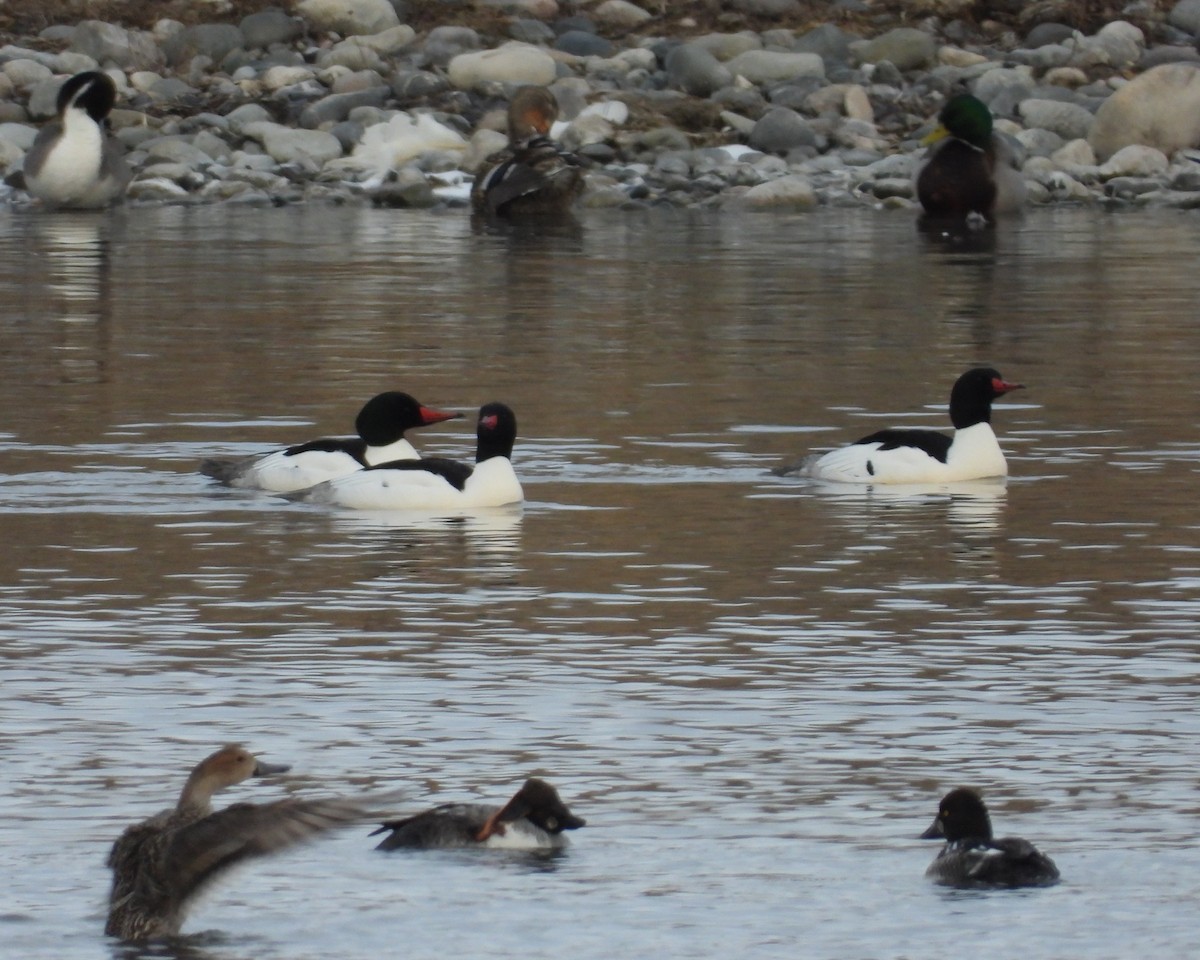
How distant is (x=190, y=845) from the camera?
22.3ft

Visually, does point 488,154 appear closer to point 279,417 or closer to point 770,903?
point 279,417

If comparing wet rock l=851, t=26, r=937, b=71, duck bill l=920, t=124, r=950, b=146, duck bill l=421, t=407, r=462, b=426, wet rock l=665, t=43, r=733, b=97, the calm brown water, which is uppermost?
wet rock l=851, t=26, r=937, b=71

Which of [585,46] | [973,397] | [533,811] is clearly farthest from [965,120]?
[533,811]

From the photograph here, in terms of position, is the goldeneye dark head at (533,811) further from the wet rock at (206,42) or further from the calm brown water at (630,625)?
the wet rock at (206,42)

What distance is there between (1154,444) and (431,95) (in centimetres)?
2209

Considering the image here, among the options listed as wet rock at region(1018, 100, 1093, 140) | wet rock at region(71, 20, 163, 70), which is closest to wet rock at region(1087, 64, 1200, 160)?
wet rock at region(1018, 100, 1093, 140)

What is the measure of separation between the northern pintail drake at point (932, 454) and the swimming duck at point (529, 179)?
16.6 m

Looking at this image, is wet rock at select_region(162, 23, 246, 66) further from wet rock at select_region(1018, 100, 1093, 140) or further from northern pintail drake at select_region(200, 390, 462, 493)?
northern pintail drake at select_region(200, 390, 462, 493)

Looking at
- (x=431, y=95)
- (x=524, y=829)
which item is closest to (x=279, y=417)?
(x=524, y=829)

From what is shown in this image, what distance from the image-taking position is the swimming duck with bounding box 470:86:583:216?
101 ft

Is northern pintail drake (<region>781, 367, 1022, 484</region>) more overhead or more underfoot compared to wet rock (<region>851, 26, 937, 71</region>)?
more underfoot

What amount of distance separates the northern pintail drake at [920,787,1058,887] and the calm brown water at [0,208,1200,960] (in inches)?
2.6

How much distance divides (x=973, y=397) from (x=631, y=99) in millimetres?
22008

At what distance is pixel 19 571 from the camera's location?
39.3ft
